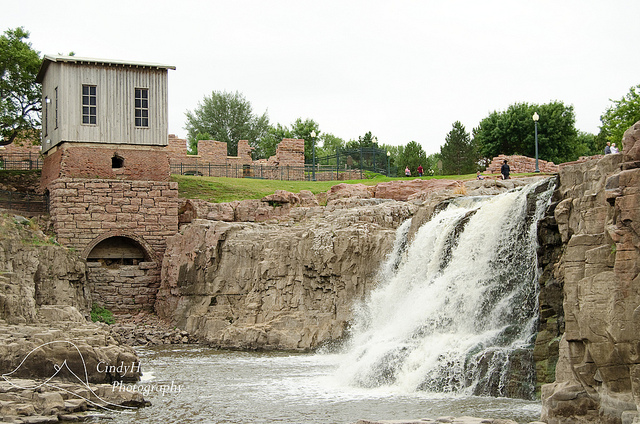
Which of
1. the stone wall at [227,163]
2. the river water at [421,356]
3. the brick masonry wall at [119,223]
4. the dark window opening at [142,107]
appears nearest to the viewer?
the river water at [421,356]

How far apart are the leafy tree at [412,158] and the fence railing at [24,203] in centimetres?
2802

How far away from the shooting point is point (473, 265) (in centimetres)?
2034

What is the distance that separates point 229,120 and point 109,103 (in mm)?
39438

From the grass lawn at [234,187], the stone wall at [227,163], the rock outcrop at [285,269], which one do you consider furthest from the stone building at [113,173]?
the stone wall at [227,163]

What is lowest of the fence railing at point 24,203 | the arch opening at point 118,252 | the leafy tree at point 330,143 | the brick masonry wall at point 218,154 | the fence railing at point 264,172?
A: the arch opening at point 118,252

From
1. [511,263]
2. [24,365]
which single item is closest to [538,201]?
[511,263]

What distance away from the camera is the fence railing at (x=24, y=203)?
3319cm

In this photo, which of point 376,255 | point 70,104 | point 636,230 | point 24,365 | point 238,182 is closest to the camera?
point 636,230

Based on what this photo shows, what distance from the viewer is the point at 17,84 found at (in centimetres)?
3684

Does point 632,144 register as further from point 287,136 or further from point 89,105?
point 287,136

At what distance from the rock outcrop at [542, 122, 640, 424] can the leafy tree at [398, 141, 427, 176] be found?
135 feet

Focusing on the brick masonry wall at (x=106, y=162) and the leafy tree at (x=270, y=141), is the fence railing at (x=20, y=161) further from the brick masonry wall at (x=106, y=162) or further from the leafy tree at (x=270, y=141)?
the leafy tree at (x=270, y=141)

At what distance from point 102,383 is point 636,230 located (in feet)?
38.4

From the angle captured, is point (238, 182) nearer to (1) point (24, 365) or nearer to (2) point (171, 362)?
(2) point (171, 362)
